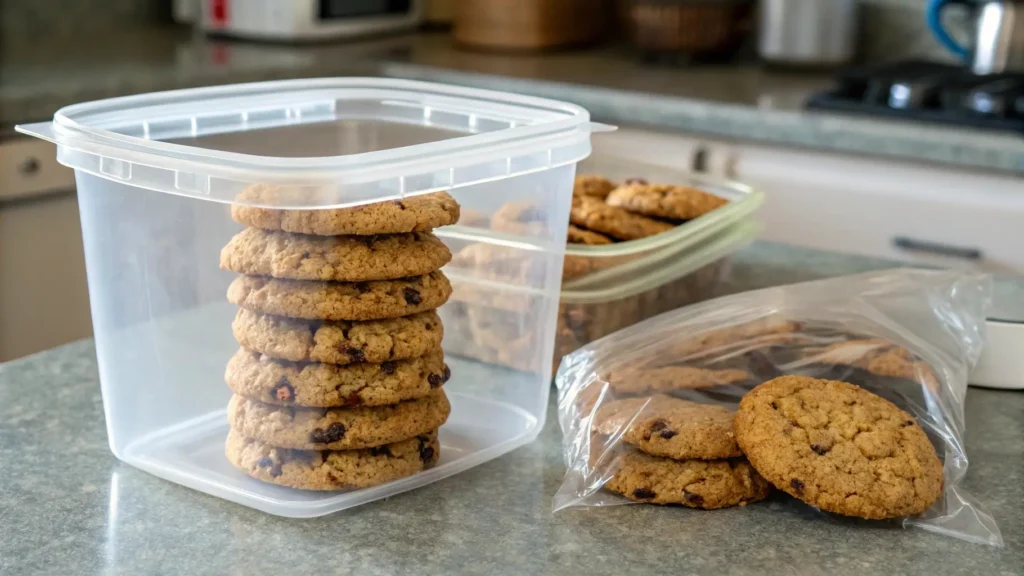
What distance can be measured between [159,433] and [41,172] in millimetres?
1168

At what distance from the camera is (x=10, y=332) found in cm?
189

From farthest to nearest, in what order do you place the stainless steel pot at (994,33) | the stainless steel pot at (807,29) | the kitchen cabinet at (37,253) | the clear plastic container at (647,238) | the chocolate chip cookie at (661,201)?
the stainless steel pot at (807,29) → the stainless steel pot at (994,33) → the kitchen cabinet at (37,253) → the chocolate chip cookie at (661,201) → the clear plastic container at (647,238)

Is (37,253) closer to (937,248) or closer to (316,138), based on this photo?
(316,138)

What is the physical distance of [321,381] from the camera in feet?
2.44

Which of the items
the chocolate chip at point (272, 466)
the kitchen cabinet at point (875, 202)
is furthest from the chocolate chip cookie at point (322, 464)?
the kitchen cabinet at point (875, 202)

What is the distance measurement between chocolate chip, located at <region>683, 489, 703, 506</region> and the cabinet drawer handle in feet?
4.29

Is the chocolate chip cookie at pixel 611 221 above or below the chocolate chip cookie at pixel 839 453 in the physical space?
above

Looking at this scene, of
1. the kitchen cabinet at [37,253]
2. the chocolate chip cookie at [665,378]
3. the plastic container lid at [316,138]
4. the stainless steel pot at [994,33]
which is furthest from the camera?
the stainless steel pot at [994,33]

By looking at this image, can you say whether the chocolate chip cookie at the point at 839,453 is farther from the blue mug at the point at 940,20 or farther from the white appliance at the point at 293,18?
the white appliance at the point at 293,18

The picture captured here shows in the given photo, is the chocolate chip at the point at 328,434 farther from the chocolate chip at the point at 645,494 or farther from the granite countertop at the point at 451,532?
the chocolate chip at the point at 645,494

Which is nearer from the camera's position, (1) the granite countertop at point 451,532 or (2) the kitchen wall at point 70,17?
(1) the granite countertop at point 451,532

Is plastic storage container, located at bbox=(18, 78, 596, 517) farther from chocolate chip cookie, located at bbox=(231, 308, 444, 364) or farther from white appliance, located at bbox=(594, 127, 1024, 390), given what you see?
white appliance, located at bbox=(594, 127, 1024, 390)

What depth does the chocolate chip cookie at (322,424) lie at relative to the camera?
76cm

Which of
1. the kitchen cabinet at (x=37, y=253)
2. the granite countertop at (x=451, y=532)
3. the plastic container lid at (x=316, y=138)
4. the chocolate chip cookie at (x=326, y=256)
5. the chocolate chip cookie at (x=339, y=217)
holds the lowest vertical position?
the kitchen cabinet at (x=37, y=253)
